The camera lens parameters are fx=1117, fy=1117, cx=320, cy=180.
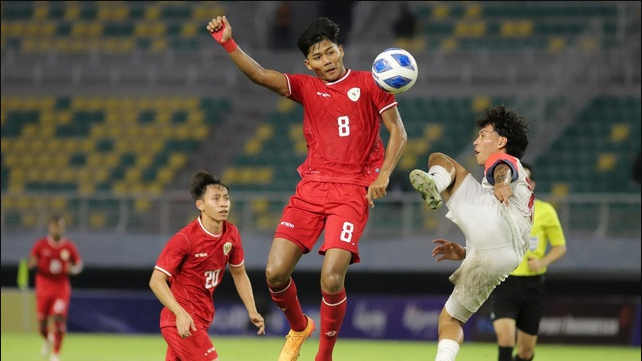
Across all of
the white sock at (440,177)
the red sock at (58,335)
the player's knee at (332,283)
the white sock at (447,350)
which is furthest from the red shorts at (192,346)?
the red sock at (58,335)

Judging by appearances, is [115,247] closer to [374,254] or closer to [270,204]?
[270,204]

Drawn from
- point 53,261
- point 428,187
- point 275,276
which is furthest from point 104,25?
point 428,187

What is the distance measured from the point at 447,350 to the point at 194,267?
193cm

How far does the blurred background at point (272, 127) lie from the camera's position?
18094 millimetres

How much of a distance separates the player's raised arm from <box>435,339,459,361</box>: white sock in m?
2.23

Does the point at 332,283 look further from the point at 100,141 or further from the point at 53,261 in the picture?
the point at 100,141

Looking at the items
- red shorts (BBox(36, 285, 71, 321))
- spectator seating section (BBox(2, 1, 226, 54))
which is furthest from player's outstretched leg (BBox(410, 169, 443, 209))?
spectator seating section (BBox(2, 1, 226, 54))

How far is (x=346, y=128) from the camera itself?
8203mm

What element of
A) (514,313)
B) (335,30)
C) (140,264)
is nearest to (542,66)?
(140,264)

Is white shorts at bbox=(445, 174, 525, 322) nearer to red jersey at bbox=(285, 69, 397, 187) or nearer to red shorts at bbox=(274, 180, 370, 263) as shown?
red shorts at bbox=(274, 180, 370, 263)

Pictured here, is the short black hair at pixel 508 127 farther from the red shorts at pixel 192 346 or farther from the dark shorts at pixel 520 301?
the dark shorts at pixel 520 301

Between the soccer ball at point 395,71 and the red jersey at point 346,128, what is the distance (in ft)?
0.69

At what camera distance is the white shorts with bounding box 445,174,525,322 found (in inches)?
294

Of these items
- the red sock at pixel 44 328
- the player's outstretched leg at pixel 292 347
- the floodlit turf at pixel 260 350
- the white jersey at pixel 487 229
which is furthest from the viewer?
the red sock at pixel 44 328
